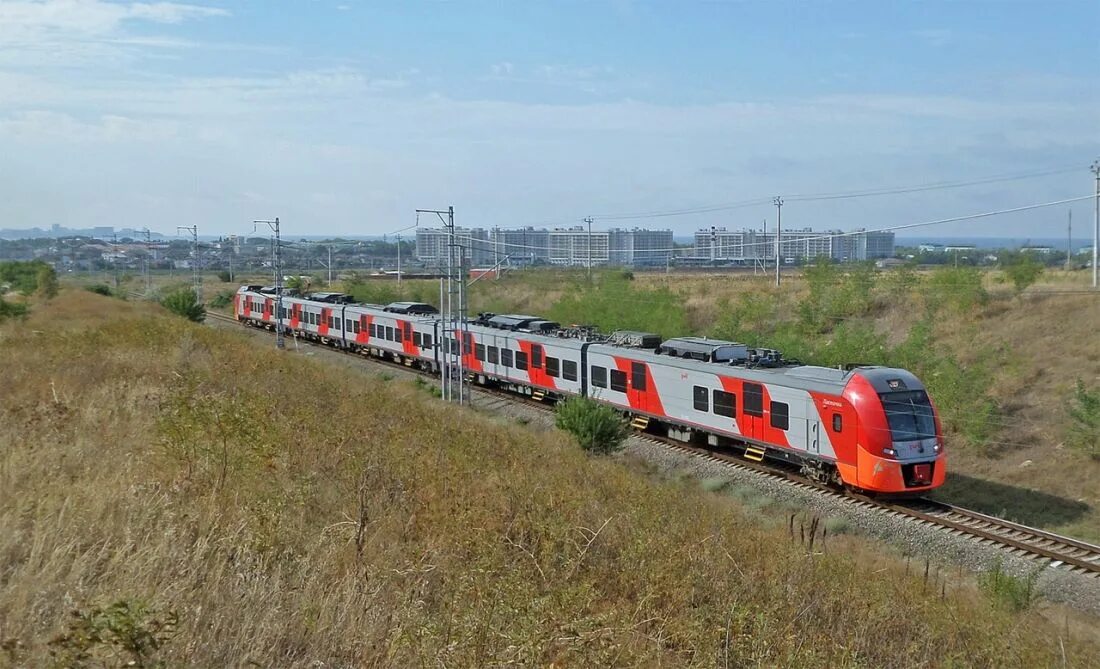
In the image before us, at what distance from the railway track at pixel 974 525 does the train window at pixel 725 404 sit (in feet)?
3.64

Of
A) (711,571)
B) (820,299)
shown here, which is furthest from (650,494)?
(820,299)

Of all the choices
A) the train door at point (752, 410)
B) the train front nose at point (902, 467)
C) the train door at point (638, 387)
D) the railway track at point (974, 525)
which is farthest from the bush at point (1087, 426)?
the train door at point (638, 387)

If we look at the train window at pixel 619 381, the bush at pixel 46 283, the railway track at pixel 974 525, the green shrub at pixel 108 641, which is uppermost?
the bush at pixel 46 283

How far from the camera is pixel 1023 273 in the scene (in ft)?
123

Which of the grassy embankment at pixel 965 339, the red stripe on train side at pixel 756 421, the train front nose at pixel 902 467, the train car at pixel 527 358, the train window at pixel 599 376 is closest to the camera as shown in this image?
the train front nose at pixel 902 467

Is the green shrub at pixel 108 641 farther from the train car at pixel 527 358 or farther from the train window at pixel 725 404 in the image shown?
the train car at pixel 527 358

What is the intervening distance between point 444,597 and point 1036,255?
1698 inches

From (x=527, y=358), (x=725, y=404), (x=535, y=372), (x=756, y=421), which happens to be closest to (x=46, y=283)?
(x=527, y=358)

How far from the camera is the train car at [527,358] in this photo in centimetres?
2691

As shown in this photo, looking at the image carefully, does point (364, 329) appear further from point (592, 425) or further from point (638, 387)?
point (592, 425)

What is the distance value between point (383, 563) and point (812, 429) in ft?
40.7

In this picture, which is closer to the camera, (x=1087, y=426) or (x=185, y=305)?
(x=1087, y=426)

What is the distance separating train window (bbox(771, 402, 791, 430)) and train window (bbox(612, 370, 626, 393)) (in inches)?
233

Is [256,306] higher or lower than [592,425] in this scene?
higher
